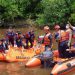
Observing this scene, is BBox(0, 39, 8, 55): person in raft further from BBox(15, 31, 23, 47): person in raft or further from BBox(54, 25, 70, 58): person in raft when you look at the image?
BBox(54, 25, 70, 58): person in raft

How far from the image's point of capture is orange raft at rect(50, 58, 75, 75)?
12234 millimetres

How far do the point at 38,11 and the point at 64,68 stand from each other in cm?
2111

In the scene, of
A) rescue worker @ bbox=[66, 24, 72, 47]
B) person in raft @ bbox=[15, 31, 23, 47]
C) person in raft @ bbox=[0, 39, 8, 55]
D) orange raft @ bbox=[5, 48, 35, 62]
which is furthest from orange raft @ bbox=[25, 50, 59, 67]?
person in raft @ bbox=[15, 31, 23, 47]

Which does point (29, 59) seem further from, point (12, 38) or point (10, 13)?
point (10, 13)

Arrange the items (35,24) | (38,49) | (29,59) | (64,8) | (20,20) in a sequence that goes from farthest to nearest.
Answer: (20,20), (35,24), (64,8), (38,49), (29,59)

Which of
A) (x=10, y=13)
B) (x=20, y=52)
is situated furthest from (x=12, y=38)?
(x=10, y=13)

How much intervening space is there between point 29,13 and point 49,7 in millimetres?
5693

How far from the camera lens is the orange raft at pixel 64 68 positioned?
12234 millimetres

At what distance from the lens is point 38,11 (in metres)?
33.1

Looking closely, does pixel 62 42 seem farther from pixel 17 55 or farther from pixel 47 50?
pixel 17 55

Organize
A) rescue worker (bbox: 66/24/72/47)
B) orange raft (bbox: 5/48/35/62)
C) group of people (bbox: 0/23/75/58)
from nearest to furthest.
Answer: rescue worker (bbox: 66/24/72/47)
group of people (bbox: 0/23/75/58)
orange raft (bbox: 5/48/35/62)

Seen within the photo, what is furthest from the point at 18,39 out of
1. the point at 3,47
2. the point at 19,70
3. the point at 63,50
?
the point at 63,50

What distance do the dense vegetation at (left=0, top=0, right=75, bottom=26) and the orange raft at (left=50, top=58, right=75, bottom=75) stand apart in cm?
1366

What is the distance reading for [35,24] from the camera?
29469 millimetres
